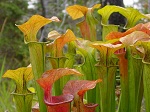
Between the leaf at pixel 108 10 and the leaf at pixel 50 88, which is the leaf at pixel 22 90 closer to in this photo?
the leaf at pixel 50 88

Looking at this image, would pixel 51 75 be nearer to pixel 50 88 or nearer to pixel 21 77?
pixel 50 88

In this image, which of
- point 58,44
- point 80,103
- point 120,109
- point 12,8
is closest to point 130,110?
point 120,109

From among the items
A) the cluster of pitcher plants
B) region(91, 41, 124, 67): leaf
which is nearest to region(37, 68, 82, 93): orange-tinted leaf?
the cluster of pitcher plants

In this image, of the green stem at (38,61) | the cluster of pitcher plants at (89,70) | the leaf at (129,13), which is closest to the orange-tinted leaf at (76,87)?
the cluster of pitcher plants at (89,70)

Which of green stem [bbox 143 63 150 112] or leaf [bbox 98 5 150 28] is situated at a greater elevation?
leaf [bbox 98 5 150 28]

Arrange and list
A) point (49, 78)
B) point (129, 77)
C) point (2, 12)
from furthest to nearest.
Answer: point (2, 12) < point (129, 77) < point (49, 78)

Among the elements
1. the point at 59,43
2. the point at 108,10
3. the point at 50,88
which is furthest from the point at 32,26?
the point at 108,10

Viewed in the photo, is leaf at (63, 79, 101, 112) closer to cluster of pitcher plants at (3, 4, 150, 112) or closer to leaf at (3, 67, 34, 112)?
cluster of pitcher plants at (3, 4, 150, 112)

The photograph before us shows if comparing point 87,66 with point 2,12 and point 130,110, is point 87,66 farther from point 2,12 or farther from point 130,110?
point 2,12
